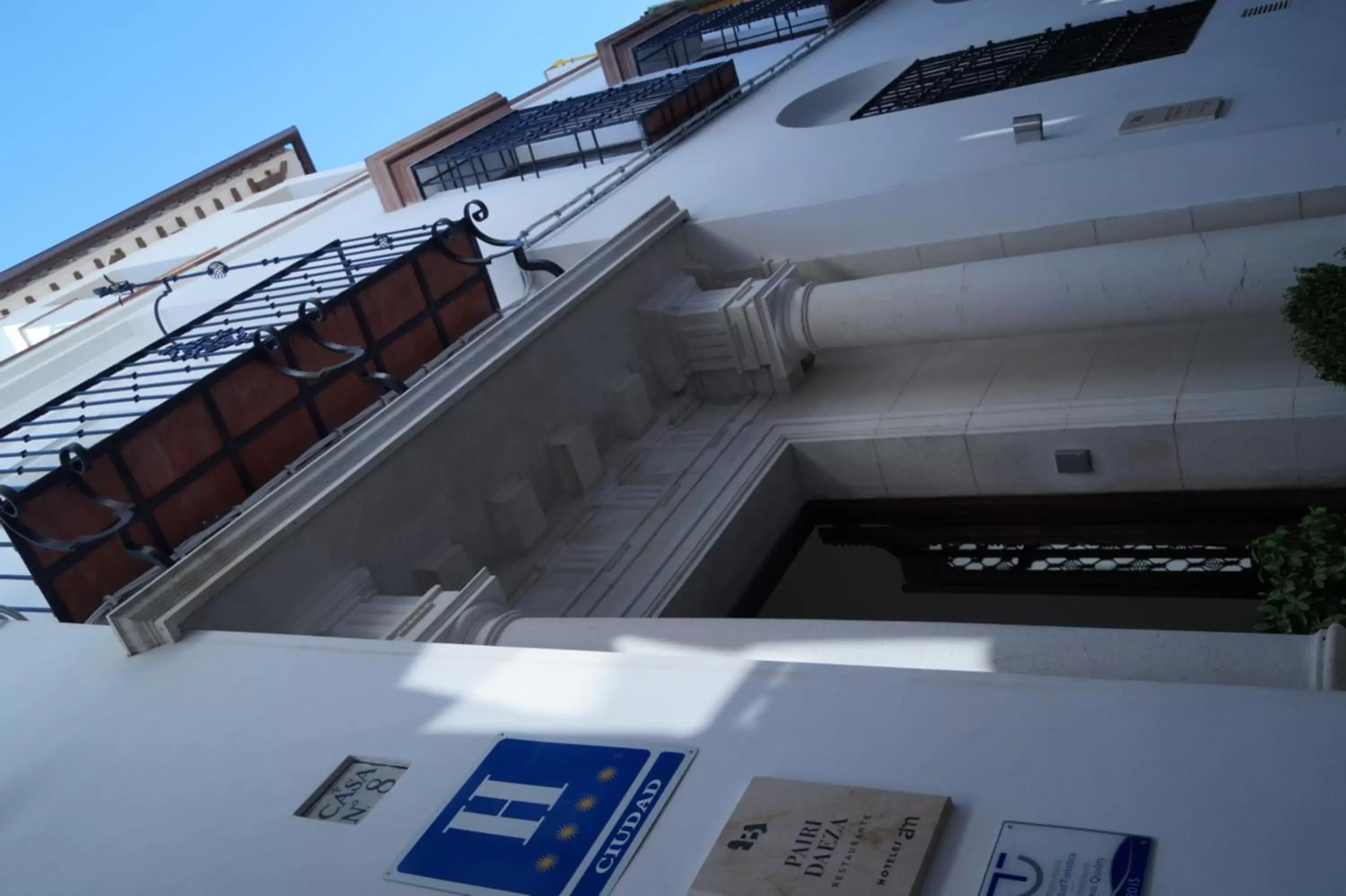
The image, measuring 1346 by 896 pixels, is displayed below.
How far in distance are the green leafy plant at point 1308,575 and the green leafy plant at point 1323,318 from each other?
1.67m

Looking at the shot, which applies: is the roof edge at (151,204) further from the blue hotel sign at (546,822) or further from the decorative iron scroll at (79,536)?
the blue hotel sign at (546,822)

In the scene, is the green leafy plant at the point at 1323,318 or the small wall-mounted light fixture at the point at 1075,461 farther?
the small wall-mounted light fixture at the point at 1075,461

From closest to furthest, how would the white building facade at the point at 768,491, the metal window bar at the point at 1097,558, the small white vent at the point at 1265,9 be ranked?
the white building facade at the point at 768,491, the metal window bar at the point at 1097,558, the small white vent at the point at 1265,9

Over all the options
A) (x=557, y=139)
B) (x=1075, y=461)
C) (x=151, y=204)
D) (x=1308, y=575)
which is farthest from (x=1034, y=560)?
(x=151, y=204)

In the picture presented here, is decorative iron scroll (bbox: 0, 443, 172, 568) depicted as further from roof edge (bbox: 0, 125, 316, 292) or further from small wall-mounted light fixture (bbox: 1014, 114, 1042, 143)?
roof edge (bbox: 0, 125, 316, 292)

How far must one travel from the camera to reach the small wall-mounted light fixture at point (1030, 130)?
930 cm

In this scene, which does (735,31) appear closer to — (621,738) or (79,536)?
(79,536)

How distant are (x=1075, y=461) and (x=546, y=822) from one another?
5127 mm

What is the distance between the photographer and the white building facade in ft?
11.6

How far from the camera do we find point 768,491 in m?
8.23

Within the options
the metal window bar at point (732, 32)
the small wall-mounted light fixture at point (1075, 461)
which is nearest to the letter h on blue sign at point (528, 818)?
the small wall-mounted light fixture at point (1075, 461)

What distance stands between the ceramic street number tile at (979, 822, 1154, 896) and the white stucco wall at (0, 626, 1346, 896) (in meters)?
0.04

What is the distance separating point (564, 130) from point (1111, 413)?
834 cm

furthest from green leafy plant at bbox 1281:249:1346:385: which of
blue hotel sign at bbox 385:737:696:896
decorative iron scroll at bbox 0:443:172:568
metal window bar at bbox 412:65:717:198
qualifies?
metal window bar at bbox 412:65:717:198
